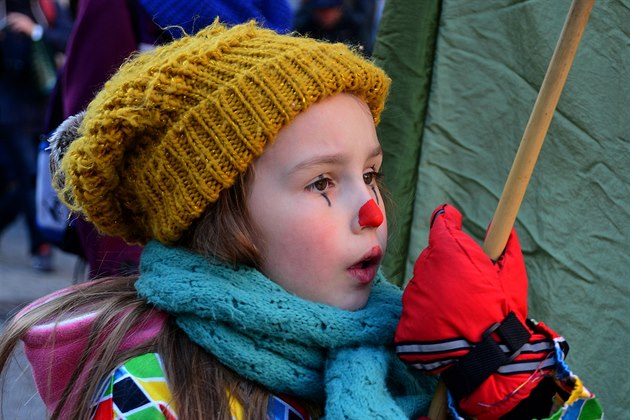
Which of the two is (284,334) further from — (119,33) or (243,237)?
(119,33)

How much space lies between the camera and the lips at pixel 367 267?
167cm

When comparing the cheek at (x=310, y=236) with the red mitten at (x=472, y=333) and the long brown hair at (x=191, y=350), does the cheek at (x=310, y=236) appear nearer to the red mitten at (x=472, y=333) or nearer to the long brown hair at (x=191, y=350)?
the long brown hair at (x=191, y=350)

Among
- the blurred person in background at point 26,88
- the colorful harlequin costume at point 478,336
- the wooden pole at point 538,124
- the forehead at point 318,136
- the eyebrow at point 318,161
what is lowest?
the blurred person in background at point 26,88

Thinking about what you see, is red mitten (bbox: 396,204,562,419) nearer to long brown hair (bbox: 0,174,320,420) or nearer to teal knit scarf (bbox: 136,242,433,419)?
teal knit scarf (bbox: 136,242,433,419)

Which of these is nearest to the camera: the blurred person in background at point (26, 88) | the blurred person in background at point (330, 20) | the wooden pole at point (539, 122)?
the wooden pole at point (539, 122)

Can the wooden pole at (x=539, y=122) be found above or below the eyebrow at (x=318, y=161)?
above

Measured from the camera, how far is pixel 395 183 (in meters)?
2.38

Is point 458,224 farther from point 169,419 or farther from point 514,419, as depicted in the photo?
point 169,419

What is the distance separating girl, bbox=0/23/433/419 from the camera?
1.59m

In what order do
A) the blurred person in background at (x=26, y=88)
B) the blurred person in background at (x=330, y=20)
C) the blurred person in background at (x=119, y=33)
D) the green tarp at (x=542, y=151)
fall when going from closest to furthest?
the green tarp at (x=542, y=151), the blurred person in background at (x=119, y=33), the blurred person in background at (x=26, y=88), the blurred person in background at (x=330, y=20)

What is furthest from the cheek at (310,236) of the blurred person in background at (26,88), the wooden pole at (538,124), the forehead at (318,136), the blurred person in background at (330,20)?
the blurred person in background at (330,20)

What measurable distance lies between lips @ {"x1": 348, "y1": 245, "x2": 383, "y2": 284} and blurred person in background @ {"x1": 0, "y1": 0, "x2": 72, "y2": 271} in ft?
14.3

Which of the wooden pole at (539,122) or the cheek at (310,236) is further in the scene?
the cheek at (310,236)

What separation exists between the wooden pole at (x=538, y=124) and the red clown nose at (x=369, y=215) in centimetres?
23
